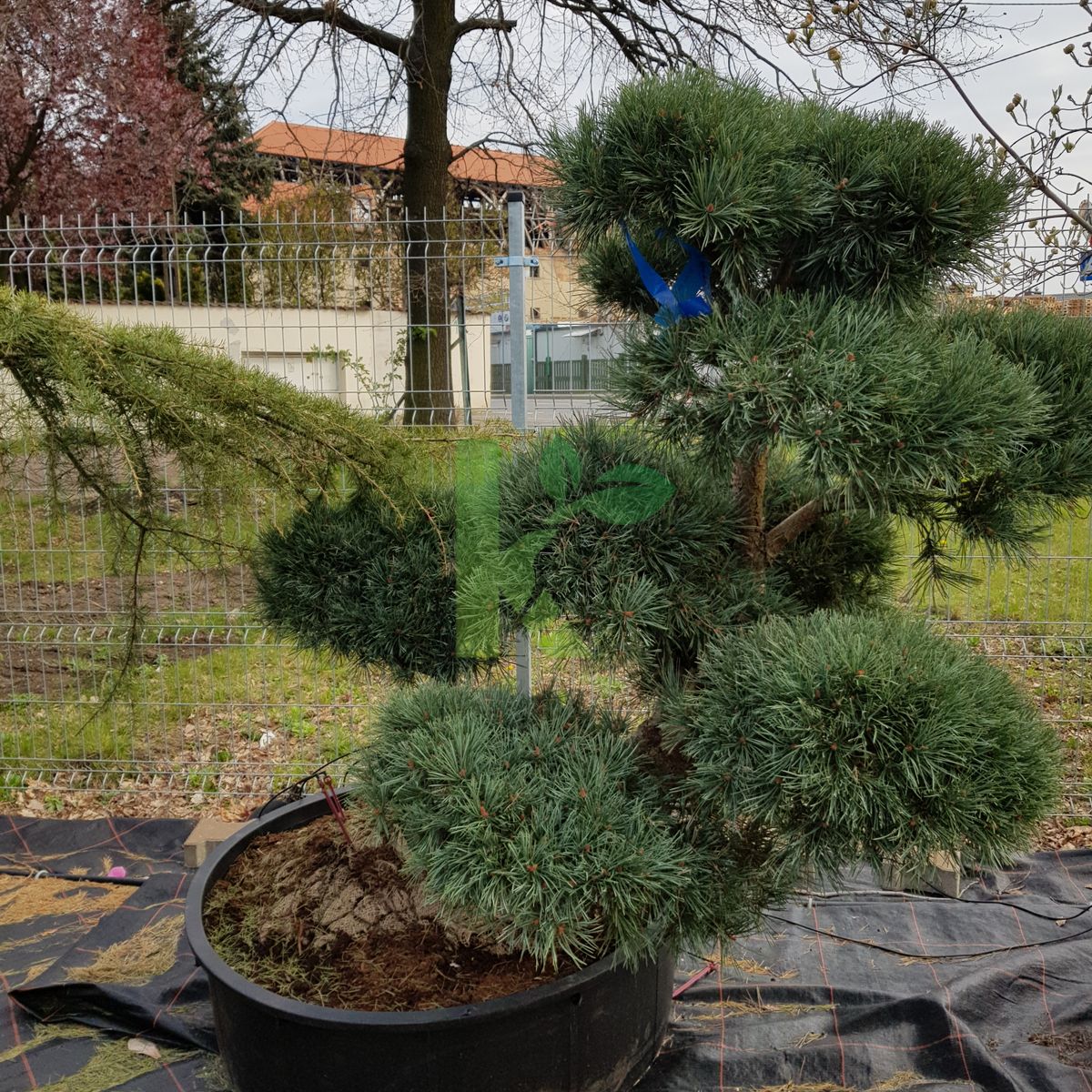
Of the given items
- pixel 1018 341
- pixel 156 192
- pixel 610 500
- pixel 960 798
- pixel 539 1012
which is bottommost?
pixel 539 1012

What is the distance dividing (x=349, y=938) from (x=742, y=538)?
1.01 m

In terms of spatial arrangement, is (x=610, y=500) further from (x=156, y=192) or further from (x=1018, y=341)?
(x=156, y=192)

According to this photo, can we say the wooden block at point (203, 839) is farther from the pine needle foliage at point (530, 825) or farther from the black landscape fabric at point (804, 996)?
the pine needle foliage at point (530, 825)

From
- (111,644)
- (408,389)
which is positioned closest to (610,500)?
(408,389)

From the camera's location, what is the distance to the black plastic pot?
1.47m

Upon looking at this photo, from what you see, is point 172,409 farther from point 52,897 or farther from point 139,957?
point 52,897

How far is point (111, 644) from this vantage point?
11.5 ft

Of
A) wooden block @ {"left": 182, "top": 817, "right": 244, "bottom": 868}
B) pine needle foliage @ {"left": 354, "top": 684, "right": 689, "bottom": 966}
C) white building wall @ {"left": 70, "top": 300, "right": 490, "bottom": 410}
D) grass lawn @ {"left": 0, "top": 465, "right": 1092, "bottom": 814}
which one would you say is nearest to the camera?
pine needle foliage @ {"left": 354, "top": 684, "right": 689, "bottom": 966}

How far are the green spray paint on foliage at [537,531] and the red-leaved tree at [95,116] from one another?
5.05 meters

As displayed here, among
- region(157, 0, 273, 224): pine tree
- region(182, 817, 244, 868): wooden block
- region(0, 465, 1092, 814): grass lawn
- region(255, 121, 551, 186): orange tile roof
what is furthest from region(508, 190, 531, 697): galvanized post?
region(157, 0, 273, 224): pine tree

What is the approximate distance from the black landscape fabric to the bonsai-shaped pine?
0.58 metres

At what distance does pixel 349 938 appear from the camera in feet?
5.54

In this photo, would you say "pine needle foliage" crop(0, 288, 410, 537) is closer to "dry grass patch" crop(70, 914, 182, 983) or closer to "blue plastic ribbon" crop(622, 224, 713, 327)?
"blue plastic ribbon" crop(622, 224, 713, 327)

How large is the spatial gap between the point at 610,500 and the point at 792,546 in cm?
56
